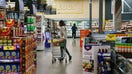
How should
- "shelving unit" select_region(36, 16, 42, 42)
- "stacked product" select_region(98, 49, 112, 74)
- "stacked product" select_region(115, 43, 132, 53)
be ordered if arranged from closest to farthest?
1. "stacked product" select_region(115, 43, 132, 53)
2. "stacked product" select_region(98, 49, 112, 74)
3. "shelving unit" select_region(36, 16, 42, 42)

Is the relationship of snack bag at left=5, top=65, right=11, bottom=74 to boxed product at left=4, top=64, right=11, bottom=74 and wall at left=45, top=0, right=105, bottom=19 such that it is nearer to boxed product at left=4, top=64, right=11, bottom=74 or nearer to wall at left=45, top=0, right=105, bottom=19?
boxed product at left=4, top=64, right=11, bottom=74

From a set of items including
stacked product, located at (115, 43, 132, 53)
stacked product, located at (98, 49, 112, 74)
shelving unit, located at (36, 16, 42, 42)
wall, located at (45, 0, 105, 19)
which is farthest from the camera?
wall, located at (45, 0, 105, 19)

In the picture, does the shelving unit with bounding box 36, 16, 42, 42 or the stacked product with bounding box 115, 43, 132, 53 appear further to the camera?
the shelving unit with bounding box 36, 16, 42, 42

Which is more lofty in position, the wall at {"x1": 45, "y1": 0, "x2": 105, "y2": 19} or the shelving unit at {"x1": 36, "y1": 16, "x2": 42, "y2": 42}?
the wall at {"x1": 45, "y1": 0, "x2": 105, "y2": 19}

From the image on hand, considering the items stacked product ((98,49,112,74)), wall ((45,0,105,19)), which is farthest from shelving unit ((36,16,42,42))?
wall ((45,0,105,19))

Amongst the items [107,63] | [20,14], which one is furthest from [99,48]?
[20,14]

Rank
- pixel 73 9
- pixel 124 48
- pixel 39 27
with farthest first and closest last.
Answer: pixel 73 9
pixel 39 27
pixel 124 48

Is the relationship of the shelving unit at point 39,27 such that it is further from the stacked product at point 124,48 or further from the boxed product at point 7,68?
the stacked product at point 124,48

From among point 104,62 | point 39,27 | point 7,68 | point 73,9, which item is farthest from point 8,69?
point 73,9

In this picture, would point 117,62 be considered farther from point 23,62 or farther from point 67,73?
point 67,73

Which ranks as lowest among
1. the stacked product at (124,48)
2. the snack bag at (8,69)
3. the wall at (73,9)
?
the snack bag at (8,69)

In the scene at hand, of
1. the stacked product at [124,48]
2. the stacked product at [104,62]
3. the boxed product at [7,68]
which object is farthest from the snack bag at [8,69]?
the stacked product at [124,48]

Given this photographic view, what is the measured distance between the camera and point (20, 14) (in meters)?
11.8

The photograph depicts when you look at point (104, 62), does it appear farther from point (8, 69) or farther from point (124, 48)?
point (8, 69)
